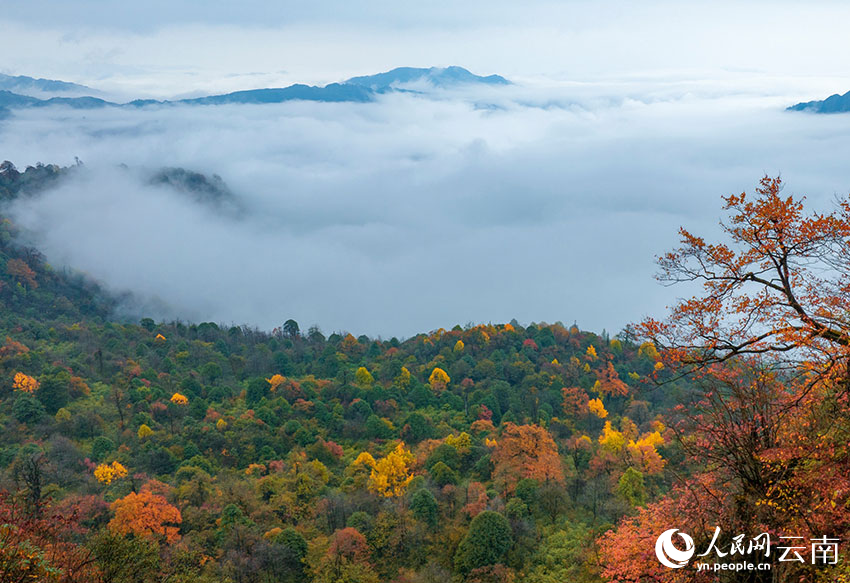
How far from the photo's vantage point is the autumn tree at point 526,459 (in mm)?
30469

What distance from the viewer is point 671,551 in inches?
402

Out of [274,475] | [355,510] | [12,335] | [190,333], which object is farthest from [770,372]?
[190,333]

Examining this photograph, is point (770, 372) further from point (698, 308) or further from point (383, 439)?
point (383, 439)

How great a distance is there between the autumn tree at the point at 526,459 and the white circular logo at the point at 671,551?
20358 mm

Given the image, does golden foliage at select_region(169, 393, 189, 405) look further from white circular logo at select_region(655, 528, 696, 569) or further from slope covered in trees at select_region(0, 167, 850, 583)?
white circular logo at select_region(655, 528, 696, 569)

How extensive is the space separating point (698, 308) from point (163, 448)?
3679cm

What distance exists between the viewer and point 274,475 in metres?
34.0

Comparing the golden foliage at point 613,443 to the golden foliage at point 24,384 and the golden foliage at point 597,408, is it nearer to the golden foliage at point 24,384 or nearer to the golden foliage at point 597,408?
the golden foliage at point 597,408

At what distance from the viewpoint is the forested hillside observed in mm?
24359

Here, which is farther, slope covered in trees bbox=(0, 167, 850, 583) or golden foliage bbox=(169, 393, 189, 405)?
golden foliage bbox=(169, 393, 189, 405)

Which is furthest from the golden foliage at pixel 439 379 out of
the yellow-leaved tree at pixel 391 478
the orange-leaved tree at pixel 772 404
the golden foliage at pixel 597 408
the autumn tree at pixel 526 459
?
the orange-leaved tree at pixel 772 404

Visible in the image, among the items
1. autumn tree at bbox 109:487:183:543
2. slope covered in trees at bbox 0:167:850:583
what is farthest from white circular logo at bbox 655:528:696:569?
autumn tree at bbox 109:487:183:543

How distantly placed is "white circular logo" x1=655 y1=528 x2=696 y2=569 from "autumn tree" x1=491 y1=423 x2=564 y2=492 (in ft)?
66.8

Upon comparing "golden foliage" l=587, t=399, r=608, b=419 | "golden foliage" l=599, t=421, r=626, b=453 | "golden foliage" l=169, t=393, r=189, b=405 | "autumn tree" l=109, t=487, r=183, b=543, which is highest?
"autumn tree" l=109, t=487, r=183, b=543
